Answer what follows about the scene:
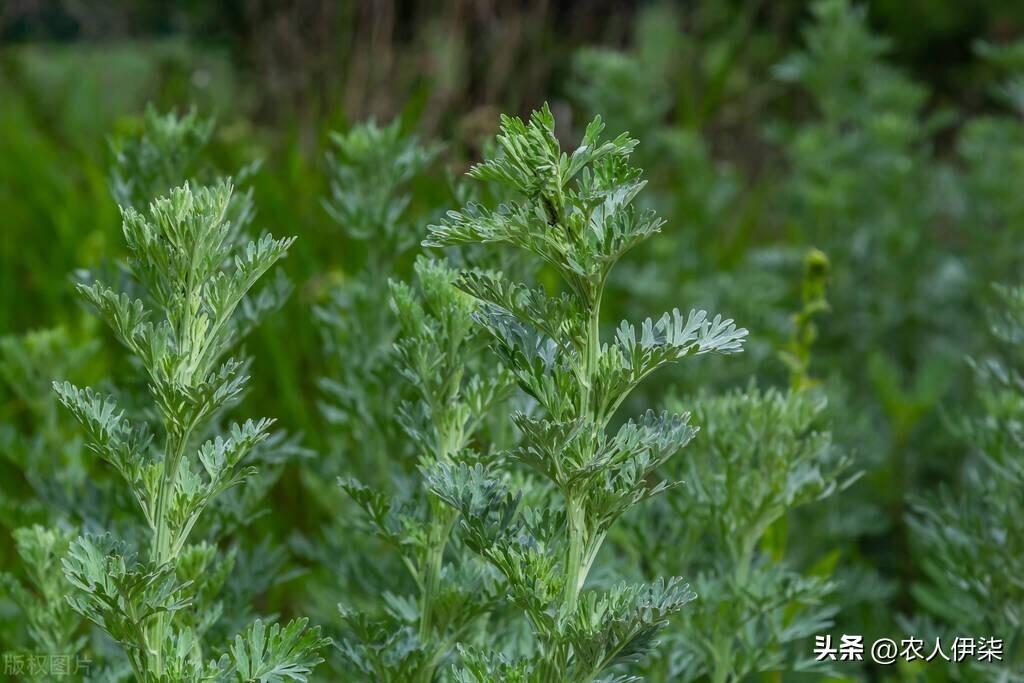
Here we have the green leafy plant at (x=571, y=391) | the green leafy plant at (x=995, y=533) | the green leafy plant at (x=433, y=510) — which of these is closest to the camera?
the green leafy plant at (x=571, y=391)

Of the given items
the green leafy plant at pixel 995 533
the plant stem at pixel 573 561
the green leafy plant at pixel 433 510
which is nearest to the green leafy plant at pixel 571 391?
the plant stem at pixel 573 561

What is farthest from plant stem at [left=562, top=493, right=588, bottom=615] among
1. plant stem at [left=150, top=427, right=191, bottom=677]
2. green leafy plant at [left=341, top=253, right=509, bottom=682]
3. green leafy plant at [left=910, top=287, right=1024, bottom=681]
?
green leafy plant at [left=910, top=287, right=1024, bottom=681]

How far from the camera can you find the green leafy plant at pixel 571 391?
0.92m

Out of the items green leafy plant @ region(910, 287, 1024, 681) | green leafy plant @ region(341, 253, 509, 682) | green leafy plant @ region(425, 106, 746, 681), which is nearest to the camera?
green leafy plant @ region(425, 106, 746, 681)

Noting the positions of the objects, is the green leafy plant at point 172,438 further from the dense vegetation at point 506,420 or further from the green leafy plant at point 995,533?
the green leafy plant at point 995,533

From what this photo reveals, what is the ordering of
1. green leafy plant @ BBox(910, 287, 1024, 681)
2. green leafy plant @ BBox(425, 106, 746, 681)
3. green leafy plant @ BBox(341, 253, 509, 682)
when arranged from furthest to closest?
green leafy plant @ BBox(910, 287, 1024, 681), green leafy plant @ BBox(341, 253, 509, 682), green leafy plant @ BBox(425, 106, 746, 681)

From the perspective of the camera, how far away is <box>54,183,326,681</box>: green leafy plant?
0.95 m

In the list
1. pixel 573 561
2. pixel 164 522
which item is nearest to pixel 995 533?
pixel 573 561

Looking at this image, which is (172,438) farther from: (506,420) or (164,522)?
(506,420)

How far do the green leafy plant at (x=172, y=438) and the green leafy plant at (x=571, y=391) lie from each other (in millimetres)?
183

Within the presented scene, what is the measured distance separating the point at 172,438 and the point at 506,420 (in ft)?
1.60

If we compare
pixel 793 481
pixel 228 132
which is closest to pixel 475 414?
pixel 793 481

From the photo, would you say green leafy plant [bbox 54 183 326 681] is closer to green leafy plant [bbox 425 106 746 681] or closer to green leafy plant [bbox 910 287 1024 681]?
green leafy plant [bbox 425 106 746 681]

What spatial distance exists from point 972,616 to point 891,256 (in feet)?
5.40
